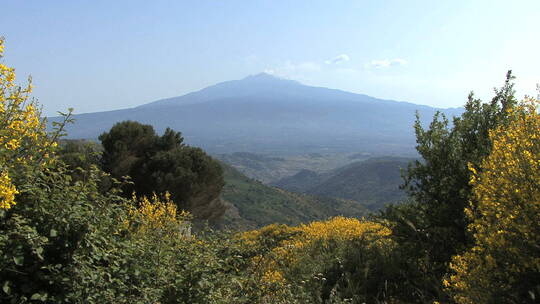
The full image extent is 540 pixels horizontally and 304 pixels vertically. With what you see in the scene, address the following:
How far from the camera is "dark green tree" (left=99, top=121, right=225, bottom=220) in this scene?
27.2 metres

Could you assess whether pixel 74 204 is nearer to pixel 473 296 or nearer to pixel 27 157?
pixel 27 157

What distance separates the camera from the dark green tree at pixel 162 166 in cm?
2722

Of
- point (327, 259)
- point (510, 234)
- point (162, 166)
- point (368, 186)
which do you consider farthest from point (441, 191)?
point (368, 186)

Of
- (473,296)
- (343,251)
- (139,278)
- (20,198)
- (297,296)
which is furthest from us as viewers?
(343,251)

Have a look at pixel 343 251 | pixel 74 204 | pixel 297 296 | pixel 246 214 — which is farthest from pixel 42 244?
pixel 246 214

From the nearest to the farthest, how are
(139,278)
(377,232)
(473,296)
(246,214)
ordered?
(139,278)
(473,296)
(377,232)
(246,214)

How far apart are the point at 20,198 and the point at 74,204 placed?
577mm

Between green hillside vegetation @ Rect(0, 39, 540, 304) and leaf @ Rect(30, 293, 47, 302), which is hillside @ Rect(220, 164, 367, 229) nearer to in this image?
green hillside vegetation @ Rect(0, 39, 540, 304)

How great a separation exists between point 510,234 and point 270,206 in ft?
254

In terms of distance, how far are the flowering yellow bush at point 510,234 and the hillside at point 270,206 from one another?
56.1 meters

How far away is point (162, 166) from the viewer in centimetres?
2806

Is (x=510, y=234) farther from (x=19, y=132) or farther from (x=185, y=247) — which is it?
Result: (x=19, y=132)

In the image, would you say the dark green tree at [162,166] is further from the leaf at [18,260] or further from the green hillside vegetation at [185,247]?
the leaf at [18,260]

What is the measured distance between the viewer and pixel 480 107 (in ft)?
32.8
